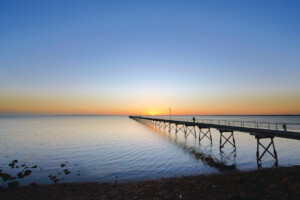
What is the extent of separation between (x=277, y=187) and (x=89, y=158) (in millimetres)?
20597

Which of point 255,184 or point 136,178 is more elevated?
point 255,184

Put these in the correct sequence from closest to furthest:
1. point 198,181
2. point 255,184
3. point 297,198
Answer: point 297,198, point 255,184, point 198,181

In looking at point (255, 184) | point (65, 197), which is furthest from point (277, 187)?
point (65, 197)

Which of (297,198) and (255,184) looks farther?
(255,184)

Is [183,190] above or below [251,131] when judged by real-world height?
below

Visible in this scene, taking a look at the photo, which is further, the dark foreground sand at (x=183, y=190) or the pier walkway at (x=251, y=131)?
the pier walkway at (x=251, y=131)

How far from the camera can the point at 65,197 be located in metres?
11.3

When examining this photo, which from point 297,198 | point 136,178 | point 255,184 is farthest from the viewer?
point 136,178

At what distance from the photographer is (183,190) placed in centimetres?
1122

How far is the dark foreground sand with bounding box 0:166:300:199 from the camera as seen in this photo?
9648 mm

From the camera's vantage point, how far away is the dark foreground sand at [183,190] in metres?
9.65

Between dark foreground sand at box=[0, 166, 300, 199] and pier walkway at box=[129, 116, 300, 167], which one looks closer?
dark foreground sand at box=[0, 166, 300, 199]

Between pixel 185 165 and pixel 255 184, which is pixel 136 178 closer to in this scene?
pixel 185 165

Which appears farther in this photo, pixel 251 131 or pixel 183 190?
pixel 251 131
